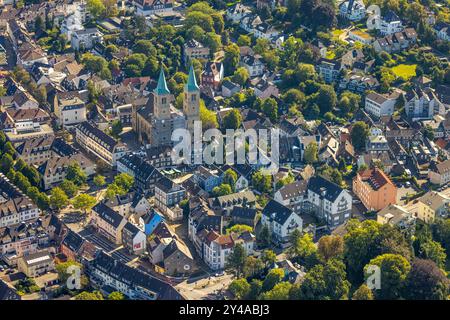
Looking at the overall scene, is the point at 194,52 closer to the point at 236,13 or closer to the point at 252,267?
the point at 236,13

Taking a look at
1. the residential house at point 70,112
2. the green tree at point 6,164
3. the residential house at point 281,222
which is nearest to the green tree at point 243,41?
the residential house at point 70,112

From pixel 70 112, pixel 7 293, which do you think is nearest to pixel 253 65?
pixel 70 112

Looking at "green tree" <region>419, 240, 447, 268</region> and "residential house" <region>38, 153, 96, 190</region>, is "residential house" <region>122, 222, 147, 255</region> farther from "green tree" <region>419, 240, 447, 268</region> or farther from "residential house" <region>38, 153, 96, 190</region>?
"green tree" <region>419, 240, 447, 268</region>

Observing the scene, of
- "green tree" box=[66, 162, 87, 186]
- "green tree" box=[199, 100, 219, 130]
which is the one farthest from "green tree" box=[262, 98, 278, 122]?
"green tree" box=[66, 162, 87, 186]

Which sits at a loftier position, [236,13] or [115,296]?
[115,296]

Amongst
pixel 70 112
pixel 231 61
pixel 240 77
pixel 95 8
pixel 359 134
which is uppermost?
pixel 359 134

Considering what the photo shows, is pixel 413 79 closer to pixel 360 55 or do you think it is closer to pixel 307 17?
pixel 360 55
